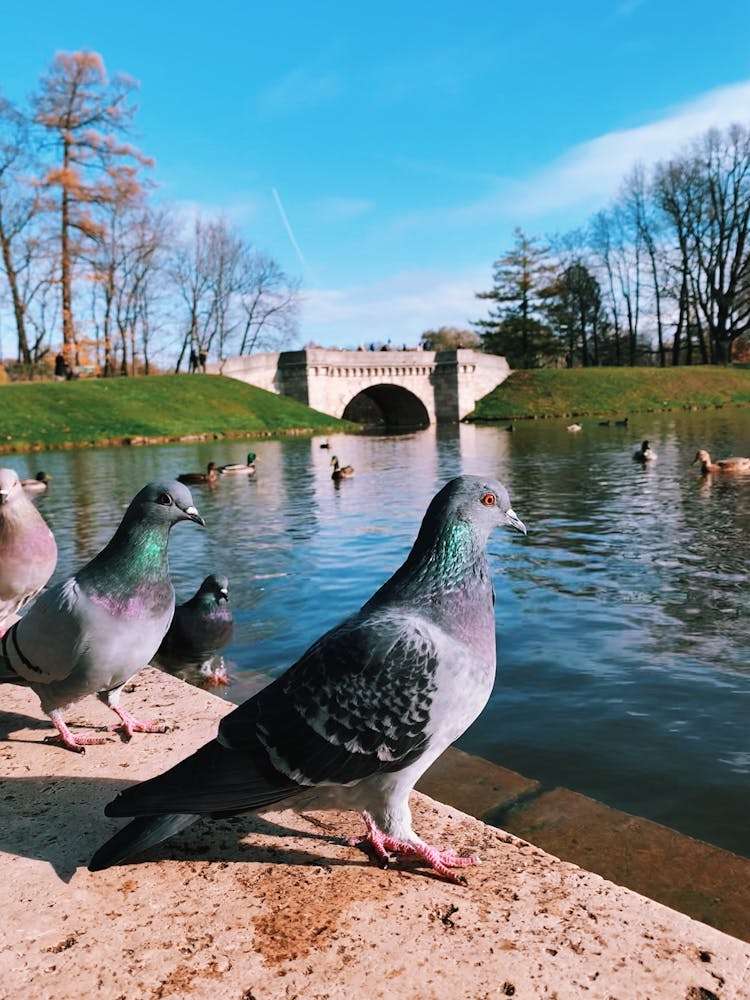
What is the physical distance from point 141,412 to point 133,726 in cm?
3900

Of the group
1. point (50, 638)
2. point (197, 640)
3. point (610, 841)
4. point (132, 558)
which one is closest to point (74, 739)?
point (50, 638)

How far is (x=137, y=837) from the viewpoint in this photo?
246 centimetres

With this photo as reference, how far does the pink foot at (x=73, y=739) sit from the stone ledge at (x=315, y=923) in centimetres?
56

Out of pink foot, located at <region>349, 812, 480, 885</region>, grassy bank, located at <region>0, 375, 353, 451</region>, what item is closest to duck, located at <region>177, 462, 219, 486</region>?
grassy bank, located at <region>0, 375, 353, 451</region>

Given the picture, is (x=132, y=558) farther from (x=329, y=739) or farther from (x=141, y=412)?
(x=141, y=412)

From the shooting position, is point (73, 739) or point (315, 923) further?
point (73, 739)

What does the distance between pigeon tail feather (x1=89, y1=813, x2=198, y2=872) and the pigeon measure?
3.95 meters

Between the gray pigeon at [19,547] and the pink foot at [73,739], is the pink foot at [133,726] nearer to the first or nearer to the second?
the pink foot at [73,739]

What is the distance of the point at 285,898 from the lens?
250cm

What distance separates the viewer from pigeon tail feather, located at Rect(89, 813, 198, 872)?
2.41 m

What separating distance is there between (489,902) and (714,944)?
68 centimetres

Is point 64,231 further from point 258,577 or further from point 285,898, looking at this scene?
point 285,898

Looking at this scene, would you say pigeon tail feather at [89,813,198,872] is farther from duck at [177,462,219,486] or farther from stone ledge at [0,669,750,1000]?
duck at [177,462,219,486]

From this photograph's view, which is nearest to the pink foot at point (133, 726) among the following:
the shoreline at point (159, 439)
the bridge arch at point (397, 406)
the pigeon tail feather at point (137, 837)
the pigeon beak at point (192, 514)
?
the pigeon beak at point (192, 514)
